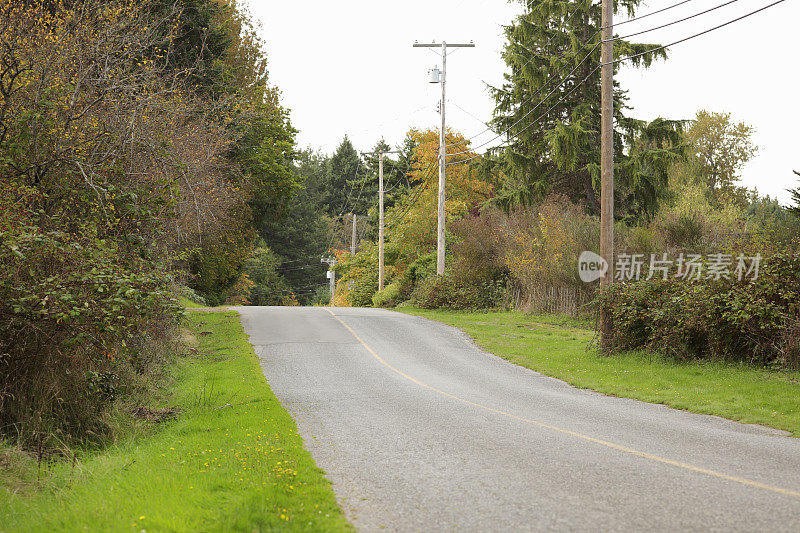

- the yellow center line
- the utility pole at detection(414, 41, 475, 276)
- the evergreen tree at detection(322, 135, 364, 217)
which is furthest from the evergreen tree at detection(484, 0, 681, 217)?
the evergreen tree at detection(322, 135, 364, 217)

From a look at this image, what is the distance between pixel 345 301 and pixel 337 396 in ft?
141

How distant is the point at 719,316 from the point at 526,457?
8.79 metres

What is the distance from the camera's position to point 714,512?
215 inches

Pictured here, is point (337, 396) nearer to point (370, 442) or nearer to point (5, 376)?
point (370, 442)

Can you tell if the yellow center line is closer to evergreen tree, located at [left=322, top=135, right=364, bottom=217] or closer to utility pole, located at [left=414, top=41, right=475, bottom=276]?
utility pole, located at [left=414, top=41, right=475, bottom=276]

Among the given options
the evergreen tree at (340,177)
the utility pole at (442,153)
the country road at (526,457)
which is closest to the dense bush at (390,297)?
the utility pole at (442,153)

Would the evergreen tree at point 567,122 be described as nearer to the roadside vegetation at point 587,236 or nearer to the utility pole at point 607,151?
the roadside vegetation at point 587,236

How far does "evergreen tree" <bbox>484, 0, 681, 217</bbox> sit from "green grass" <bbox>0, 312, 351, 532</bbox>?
888 inches

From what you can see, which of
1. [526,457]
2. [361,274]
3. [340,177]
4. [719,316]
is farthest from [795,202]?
[340,177]

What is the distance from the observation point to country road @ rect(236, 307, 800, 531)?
18.1 feet

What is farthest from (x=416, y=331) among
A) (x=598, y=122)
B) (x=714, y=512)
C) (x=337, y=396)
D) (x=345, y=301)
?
(x=345, y=301)

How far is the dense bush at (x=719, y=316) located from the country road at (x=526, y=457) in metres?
3.31

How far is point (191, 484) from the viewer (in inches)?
249

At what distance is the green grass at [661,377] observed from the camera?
35.8 ft
